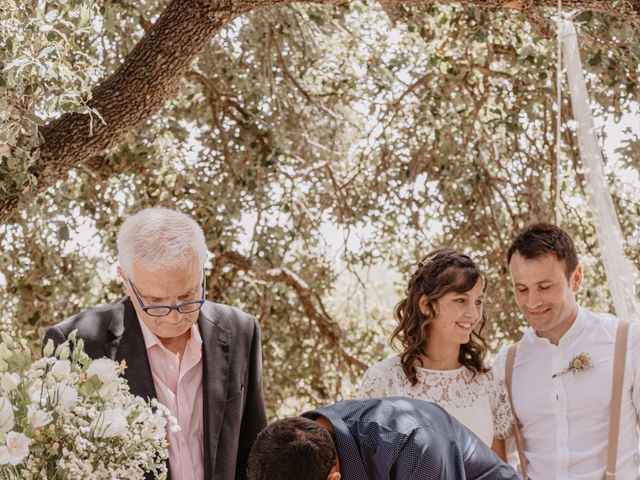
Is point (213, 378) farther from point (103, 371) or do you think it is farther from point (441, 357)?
point (441, 357)

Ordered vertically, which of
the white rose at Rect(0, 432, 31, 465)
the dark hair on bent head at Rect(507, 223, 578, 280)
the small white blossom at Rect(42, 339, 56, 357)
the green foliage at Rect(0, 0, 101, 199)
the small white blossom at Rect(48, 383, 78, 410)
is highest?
the green foliage at Rect(0, 0, 101, 199)

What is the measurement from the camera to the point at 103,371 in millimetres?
2229

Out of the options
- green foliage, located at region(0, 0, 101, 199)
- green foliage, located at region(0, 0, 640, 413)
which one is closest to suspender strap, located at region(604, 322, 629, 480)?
green foliage, located at region(0, 0, 101, 199)

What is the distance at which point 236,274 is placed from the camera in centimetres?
683

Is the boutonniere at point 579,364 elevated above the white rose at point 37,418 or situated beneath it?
elevated above

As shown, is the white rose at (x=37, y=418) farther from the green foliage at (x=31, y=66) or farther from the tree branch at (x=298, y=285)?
the tree branch at (x=298, y=285)

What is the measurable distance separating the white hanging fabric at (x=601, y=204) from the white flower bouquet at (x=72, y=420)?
233 centimetres

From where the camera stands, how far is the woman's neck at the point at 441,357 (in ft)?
11.7

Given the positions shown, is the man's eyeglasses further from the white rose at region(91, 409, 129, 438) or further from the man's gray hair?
the white rose at region(91, 409, 129, 438)

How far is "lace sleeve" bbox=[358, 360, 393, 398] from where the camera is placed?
3.50m

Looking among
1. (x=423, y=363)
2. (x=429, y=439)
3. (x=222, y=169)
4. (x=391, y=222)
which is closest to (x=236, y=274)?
(x=222, y=169)

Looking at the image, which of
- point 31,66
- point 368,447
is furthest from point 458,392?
point 31,66

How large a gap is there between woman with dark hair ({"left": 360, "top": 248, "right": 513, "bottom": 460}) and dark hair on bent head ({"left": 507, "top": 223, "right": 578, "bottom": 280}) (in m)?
0.18

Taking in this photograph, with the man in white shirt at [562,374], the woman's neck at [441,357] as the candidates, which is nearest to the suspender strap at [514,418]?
the man in white shirt at [562,374]
